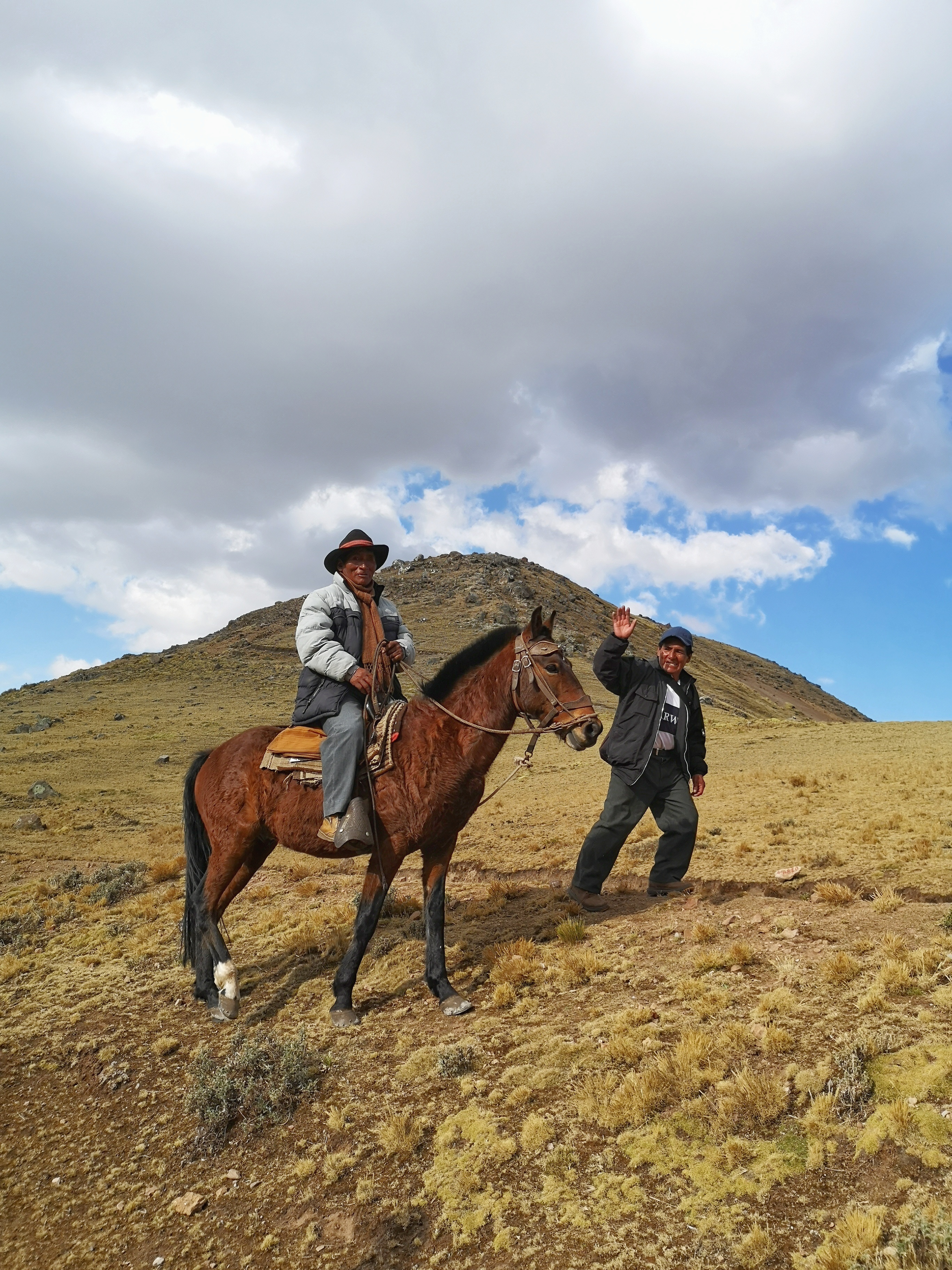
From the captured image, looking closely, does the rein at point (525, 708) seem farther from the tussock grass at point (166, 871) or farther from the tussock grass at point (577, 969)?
the tussock grass at point (166, 871)

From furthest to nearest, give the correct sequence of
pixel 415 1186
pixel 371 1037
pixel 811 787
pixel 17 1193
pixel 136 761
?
pixel 136 761 < pixel 811 787 < pixel 371 1037 < pixel 17 1193 < pixel 415 1186

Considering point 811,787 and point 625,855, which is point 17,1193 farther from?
point 811,787

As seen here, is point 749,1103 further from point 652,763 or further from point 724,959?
point 652,763

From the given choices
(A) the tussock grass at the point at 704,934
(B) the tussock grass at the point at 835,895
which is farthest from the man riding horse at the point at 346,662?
(B) the tussock grass at the point at 835,895

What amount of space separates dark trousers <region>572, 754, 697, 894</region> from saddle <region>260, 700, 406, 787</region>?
8.27 ft

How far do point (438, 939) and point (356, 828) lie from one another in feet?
4.23

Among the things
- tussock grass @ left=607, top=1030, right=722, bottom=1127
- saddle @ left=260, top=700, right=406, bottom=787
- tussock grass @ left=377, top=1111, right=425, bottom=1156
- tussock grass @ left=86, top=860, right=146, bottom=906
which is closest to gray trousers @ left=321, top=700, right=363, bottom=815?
saddle @ left=260, top=700, right=406, bottom=787

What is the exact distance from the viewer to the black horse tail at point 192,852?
22.9 ft

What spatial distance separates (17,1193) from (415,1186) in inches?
107

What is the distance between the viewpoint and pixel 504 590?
89312mm

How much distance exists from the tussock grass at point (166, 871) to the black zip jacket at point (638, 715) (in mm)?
8461

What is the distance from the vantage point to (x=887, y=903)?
6.35 metres

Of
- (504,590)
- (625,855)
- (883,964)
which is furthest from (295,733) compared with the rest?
(504,590)

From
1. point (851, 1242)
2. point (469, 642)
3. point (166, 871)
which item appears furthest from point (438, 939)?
point (469, 642)
